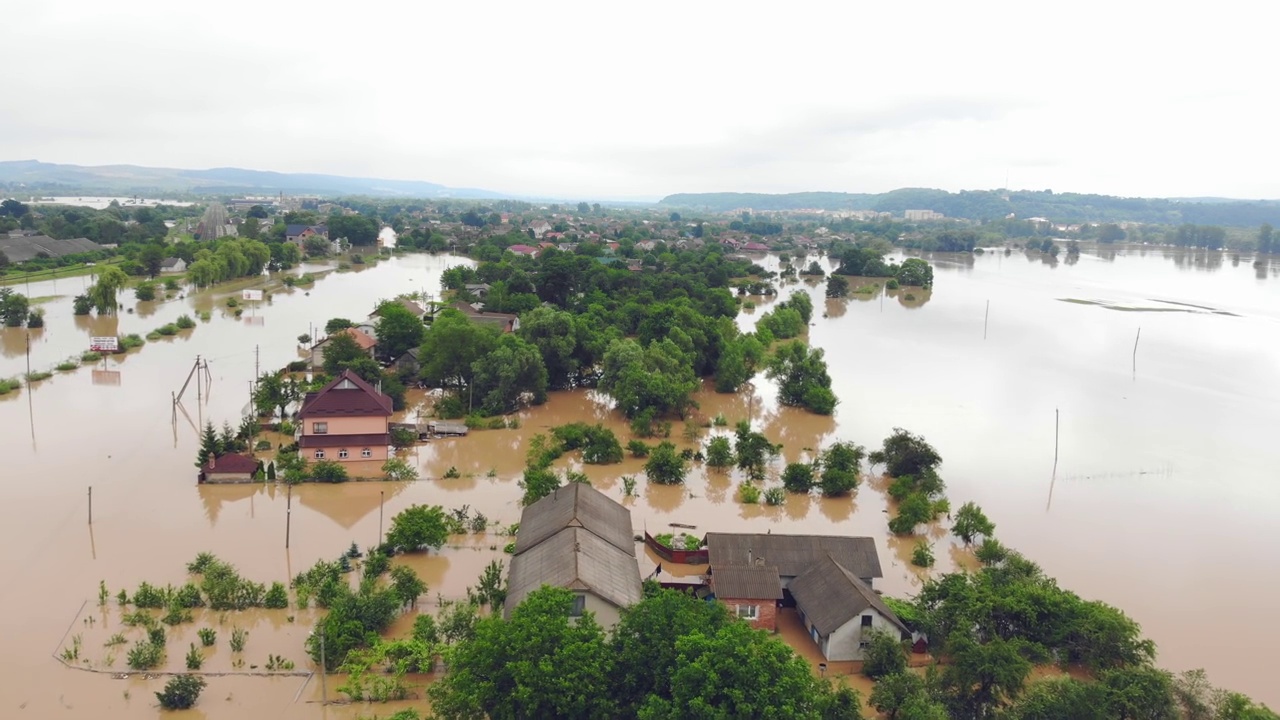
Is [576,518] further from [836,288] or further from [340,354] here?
[836,288]

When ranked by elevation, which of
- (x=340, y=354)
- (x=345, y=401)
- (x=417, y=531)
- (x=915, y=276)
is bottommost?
(x=417, y=531)

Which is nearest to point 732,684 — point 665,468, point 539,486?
point 539,486

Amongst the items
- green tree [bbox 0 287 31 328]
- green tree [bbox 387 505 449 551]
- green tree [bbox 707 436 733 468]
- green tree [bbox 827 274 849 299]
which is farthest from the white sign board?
green tree [bbox 827 274 849 299]

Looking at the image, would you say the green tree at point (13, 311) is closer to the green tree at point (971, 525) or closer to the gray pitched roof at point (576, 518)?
the gray pitched roof at point (576, 518)

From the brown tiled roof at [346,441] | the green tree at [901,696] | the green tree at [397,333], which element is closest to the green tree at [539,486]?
the brown tiled roof at [346,441]

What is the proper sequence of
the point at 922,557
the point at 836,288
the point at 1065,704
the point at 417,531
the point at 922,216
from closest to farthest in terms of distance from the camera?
the point at 1065,704, the point at 417,531, the point at 922,557, the point at 836,288, the point at 922,216

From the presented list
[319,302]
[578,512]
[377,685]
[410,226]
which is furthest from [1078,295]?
[410,226]

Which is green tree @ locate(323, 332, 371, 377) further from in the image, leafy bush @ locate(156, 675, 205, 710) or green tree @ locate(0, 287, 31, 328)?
green tree @ locate(0, 287, 31, 328)
